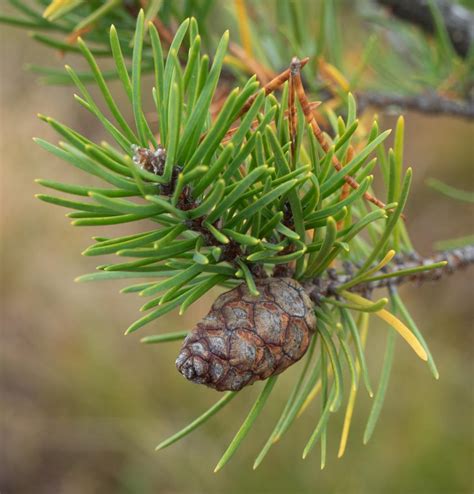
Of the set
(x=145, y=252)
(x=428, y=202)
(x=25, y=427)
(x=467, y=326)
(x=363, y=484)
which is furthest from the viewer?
(x=428, y=202)

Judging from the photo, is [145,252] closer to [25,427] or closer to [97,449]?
[97,449]

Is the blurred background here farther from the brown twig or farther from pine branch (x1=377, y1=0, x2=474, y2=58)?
the brown twig

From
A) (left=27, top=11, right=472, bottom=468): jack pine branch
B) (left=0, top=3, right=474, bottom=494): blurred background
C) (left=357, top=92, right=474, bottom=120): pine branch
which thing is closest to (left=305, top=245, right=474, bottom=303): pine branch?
(left=27, top=11, right=472, bottom=468): jack pine branch

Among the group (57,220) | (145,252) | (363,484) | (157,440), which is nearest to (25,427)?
(157,440)

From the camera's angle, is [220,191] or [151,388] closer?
[220,191]

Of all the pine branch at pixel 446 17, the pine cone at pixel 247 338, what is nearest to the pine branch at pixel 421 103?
the pine branch at pixel 446 17

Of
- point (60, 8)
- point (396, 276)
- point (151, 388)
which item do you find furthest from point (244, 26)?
point (151, 388)

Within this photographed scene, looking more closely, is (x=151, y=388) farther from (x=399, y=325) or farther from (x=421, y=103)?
(x=399, y=325)
